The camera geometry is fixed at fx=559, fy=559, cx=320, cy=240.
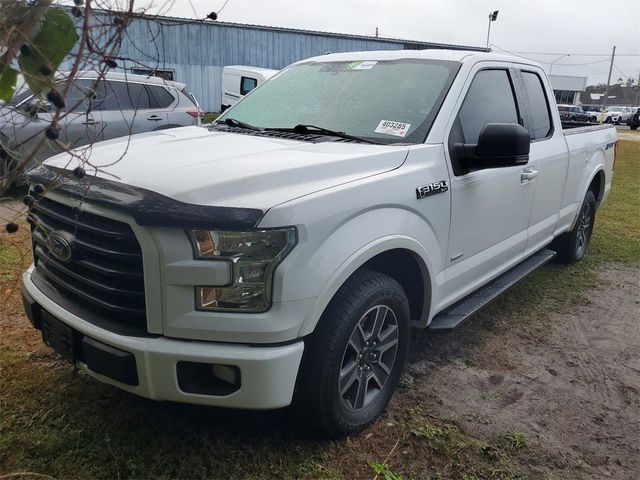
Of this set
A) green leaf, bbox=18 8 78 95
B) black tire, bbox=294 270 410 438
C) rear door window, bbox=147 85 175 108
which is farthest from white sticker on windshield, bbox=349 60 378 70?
rear door window, bbox=147 85 175 108

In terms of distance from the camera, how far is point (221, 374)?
2279 millimetres

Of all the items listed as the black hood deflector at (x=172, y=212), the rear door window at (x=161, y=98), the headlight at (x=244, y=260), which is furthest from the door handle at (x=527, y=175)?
the rear door window at (x=161, y=98)

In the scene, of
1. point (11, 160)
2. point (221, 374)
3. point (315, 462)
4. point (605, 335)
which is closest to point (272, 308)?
point (221, 374)

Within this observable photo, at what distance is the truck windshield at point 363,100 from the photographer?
3.23m

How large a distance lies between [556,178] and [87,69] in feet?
12.6

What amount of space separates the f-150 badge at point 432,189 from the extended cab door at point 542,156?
122 cm

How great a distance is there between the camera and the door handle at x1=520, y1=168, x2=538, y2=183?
12.6 ft

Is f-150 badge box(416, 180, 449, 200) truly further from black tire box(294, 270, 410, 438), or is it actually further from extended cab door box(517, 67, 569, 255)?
extended cab door box(517, 67, 569, 255)

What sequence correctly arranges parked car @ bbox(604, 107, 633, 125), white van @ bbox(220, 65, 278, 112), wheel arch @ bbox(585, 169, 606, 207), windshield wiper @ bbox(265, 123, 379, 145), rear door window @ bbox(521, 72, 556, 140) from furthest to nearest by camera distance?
parked car @ bbox(604, 107, 633, 125), white van @ bbox(220, 65, 278, 112), wheel arch @ bbox(585, 169, 606, 207), rear door window @ bbox(521, 72, 556, 140), windshield wiper @ bbox(265, 123, 379, 145)

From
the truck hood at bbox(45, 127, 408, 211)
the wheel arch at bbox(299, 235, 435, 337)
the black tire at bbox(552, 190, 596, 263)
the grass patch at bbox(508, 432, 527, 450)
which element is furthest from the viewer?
the black tire at bbox(552, 190, 596, 263)

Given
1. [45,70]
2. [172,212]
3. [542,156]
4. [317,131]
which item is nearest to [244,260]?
[172,212]

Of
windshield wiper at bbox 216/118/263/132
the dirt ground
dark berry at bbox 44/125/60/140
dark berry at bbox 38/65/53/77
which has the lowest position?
the dirt ground

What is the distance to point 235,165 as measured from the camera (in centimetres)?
247

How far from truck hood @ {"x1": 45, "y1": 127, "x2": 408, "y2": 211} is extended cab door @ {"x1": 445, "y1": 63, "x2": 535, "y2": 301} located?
575 mm
